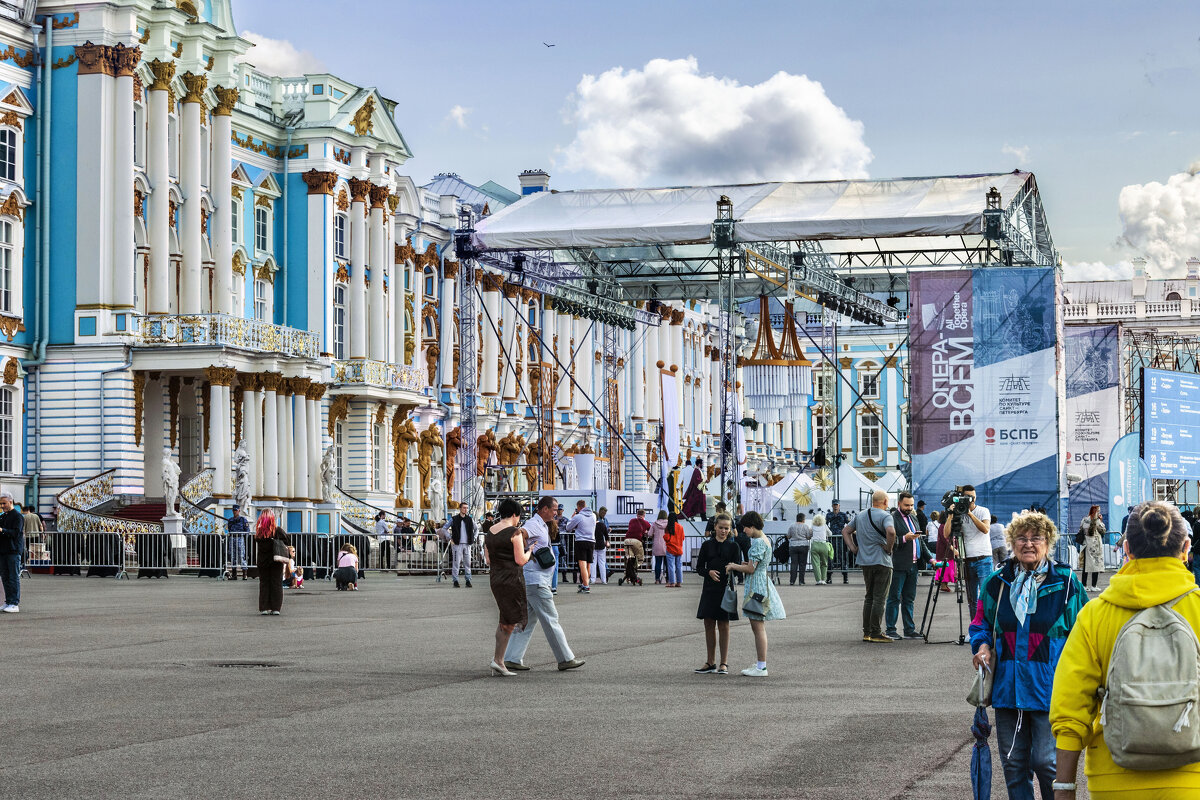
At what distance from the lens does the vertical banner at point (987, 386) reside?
1490 inches

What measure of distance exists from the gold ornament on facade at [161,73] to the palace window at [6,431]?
336 inches

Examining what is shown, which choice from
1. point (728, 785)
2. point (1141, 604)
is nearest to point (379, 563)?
point (728, 785)

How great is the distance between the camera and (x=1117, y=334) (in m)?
47.5

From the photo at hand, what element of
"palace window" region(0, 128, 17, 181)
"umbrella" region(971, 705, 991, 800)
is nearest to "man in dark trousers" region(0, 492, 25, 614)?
"umbrella" region(971, 705, 991, 800)

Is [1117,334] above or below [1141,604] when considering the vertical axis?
above

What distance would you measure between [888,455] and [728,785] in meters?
97.7

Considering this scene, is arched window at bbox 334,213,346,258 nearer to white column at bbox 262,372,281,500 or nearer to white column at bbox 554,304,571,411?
white column at bbox 262,372,281,500

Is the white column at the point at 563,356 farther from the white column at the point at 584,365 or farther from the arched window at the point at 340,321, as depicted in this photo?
the arched window at the point at 340,321

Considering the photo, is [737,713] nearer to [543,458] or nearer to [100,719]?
[100,719]

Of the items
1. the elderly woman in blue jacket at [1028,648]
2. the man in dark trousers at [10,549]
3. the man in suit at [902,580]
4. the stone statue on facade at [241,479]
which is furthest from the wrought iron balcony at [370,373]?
the elderly woman in blue jacket at [1028,648]

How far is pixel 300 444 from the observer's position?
162 ft

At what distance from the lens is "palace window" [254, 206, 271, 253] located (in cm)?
5244

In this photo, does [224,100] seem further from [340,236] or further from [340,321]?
[340,321]

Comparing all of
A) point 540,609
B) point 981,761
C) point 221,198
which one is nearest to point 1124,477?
Result: point 221,198
